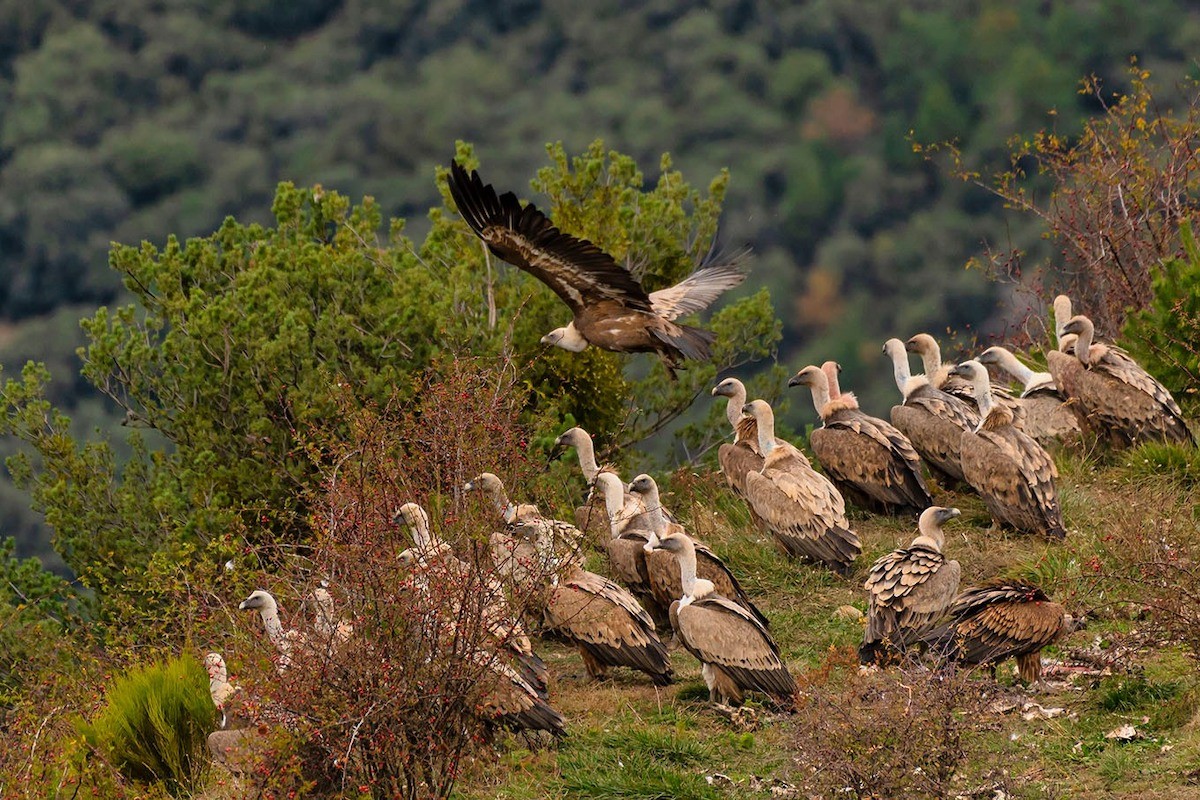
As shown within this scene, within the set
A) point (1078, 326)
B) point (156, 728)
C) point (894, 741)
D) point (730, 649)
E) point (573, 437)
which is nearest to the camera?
point (894, 741)

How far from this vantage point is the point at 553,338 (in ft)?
45.7

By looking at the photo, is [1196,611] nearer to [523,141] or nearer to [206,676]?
[206,676]

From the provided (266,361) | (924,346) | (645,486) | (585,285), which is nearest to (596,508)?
(645,486)

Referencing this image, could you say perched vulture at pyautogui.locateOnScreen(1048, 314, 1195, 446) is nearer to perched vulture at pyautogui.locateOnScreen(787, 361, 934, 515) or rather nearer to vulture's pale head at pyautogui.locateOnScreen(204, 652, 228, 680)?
perched vulture at pyautogui.locateOnScreen(787, 361, 934, 515)

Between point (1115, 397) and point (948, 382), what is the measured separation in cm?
128

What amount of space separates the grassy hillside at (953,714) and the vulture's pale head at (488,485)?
1.14 meters

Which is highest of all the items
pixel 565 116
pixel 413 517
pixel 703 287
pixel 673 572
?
pixel 413 517

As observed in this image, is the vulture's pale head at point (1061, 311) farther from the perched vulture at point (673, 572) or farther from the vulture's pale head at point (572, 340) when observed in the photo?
the perched vulture at point (673, 572)

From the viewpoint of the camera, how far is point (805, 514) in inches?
440

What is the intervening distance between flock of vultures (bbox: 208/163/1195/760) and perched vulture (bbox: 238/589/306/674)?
0.02 m

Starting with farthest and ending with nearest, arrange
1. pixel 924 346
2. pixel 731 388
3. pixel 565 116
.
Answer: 1. pixel 565 116
2. pixel 924 346
3. pixel 731 388

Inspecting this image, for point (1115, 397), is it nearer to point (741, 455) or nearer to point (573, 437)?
point (741, 455)

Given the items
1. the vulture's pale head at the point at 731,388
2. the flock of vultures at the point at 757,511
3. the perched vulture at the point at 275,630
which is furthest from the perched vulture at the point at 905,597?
the vulture's pale head at the point at 731,388

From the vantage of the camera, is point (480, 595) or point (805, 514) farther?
point (805, 514)
